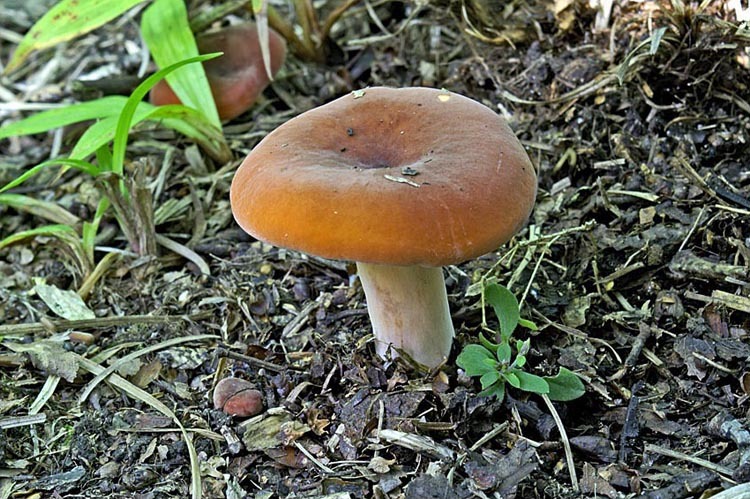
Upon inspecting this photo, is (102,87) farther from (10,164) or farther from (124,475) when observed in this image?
(124,475)

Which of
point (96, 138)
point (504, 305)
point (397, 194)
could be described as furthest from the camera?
point (96, 138)

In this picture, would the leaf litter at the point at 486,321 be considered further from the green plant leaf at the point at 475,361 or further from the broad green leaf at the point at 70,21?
the broad green leaf at the point at 70,21

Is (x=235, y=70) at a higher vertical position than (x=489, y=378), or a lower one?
higher

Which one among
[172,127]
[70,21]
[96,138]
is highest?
[70,21]

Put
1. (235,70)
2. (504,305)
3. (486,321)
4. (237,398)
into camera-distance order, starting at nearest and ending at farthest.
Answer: (504,305) → (237,398) → (486,321) → (235,70)

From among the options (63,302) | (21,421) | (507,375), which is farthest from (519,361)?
(63,302)

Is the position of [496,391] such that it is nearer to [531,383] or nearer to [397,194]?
[531,383]

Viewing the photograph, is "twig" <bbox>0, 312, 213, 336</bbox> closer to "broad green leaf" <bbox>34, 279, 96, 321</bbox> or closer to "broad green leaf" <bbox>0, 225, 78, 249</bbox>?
"broad green leaf" <bbox>34, 279, 96, 321</bbox>

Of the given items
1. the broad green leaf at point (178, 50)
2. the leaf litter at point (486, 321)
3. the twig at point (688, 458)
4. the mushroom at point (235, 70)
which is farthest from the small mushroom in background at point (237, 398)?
the mushroom at point (235, 70)
